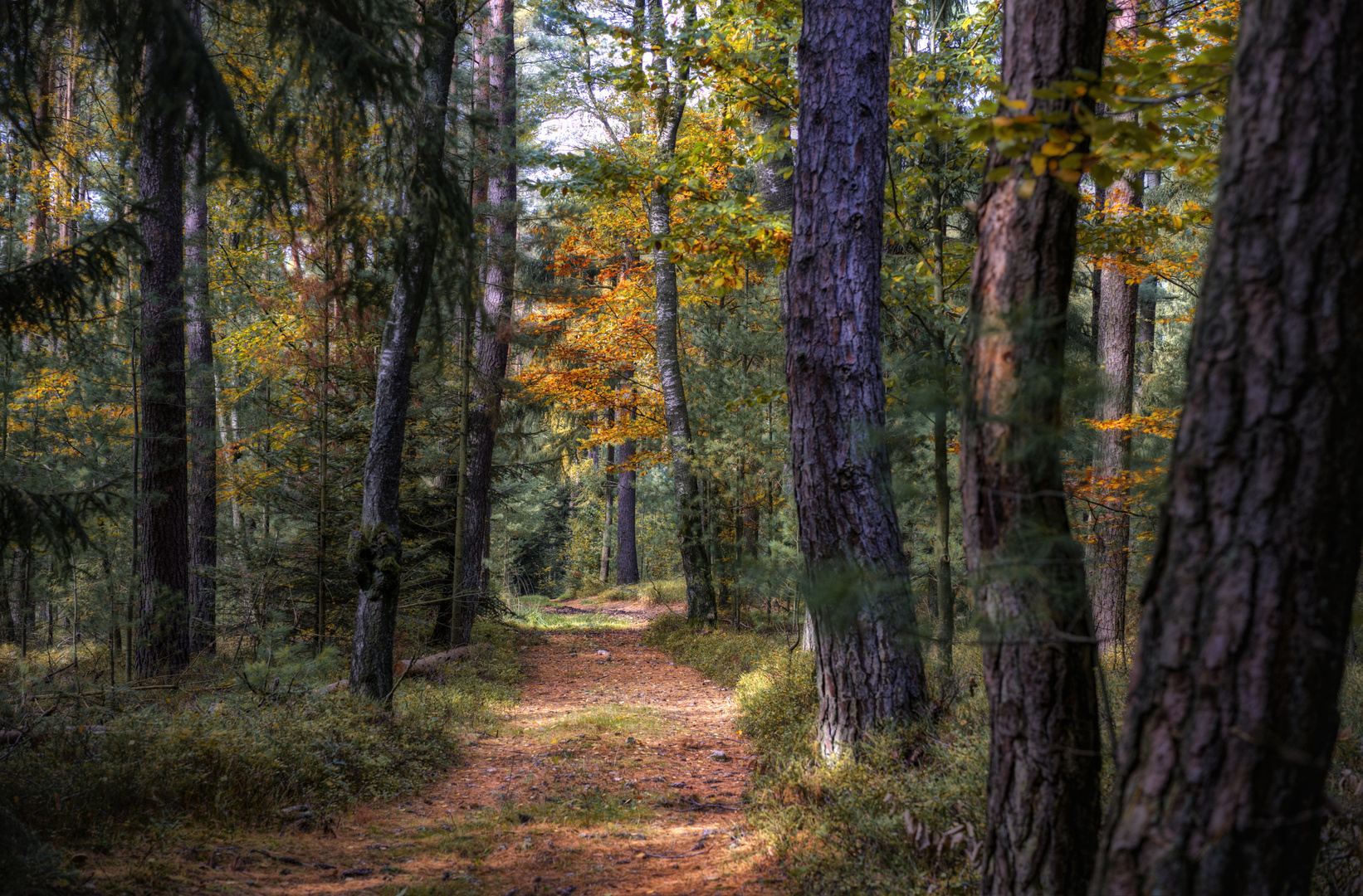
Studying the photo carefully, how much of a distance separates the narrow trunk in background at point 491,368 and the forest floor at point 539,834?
13.7 feet

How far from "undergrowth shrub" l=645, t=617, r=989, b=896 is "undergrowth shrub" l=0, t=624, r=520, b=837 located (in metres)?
2.97

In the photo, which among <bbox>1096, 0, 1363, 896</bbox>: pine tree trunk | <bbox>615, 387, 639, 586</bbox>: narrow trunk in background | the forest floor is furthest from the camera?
<bbox>615, 387, 639, 586</bbox>: narrow trunk in background

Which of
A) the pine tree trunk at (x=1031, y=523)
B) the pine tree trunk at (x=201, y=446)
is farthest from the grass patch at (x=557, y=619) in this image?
the pine tree trunk at (x=1031, y=523)

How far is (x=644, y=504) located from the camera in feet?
85.8

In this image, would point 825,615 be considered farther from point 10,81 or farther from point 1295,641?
point 10,81

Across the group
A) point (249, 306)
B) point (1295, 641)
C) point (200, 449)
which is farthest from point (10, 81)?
point (249, 306)

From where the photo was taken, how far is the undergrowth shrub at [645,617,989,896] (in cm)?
370

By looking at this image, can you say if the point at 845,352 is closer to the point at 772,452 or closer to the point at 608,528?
the point at 772,452

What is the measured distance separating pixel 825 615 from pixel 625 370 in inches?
537

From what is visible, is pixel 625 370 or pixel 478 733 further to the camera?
pixel 625 370

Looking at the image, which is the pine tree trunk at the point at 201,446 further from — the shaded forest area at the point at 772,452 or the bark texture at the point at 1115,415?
the bark texture at the point at 1115,415

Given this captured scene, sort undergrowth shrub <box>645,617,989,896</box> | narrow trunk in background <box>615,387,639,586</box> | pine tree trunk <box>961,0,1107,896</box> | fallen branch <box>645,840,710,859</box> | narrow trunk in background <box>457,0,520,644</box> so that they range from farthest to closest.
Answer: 1. narrow trunk in background <box>615,387,639,586</box>
2. narrow trunk in background <box>457,0,520,644</box>
3. fallen branch <box>645,840,710,859</box>
4. undergrowth shrub <box>645,617,989,896</box>
5. pine tree trunk <box>961,0,1107,896</box>

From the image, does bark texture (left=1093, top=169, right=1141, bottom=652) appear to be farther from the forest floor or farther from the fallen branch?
the fallen branch

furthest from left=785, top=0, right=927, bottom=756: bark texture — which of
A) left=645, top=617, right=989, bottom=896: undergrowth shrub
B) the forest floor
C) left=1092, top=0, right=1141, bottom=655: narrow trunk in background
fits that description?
left=1092, top=0, right=1141, bottom=655: narrow trunk in background
